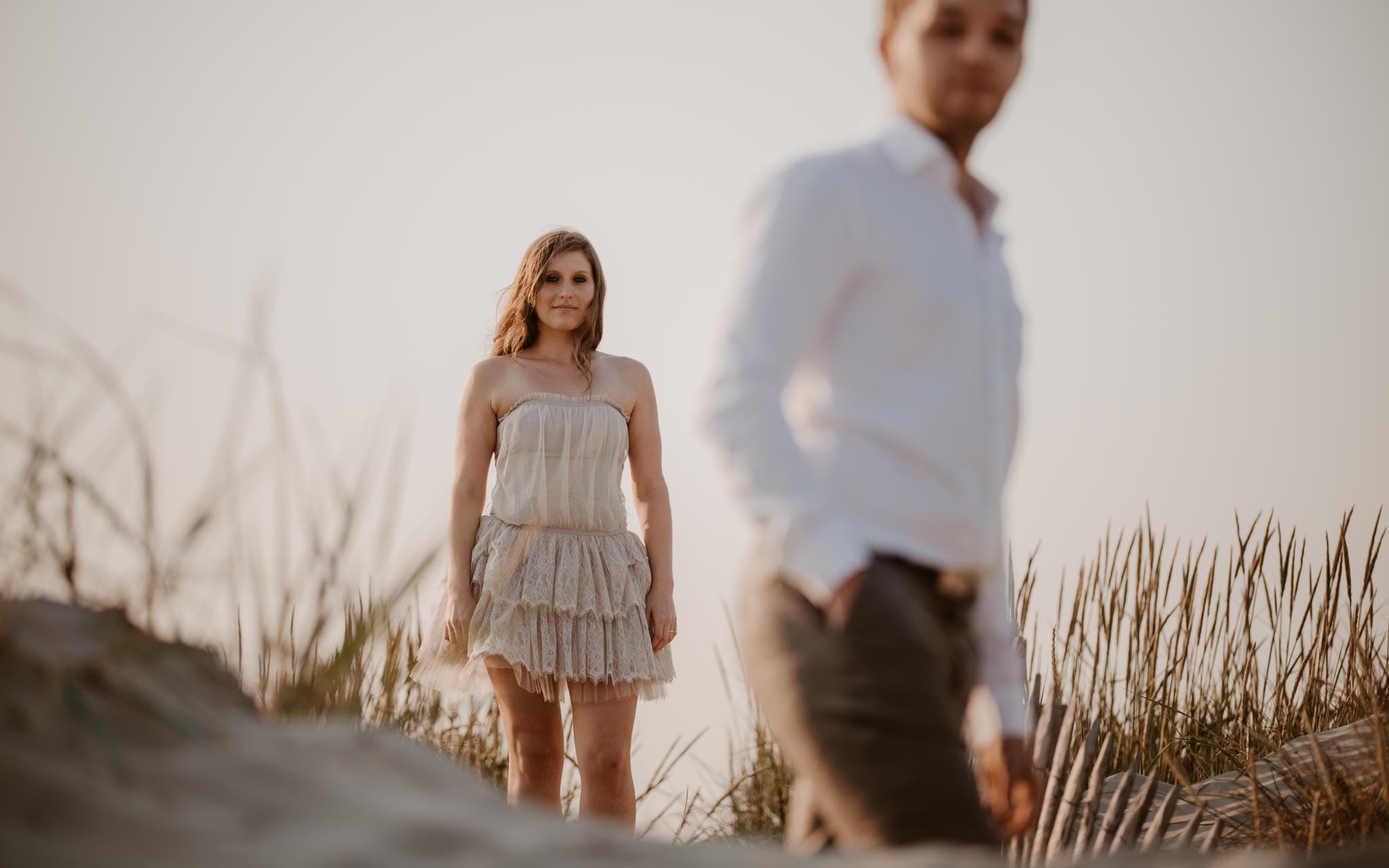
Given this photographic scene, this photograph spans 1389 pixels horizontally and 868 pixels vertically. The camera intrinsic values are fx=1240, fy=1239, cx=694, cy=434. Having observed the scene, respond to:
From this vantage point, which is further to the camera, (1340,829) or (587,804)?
(587,804)

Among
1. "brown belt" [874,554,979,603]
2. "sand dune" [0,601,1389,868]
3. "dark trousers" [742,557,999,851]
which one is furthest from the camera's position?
"brown belt" [874,554,979,603]

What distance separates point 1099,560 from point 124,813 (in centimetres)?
377

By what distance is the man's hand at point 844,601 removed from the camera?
46.7 inches

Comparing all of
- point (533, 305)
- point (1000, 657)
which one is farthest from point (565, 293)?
point (1000, 657)

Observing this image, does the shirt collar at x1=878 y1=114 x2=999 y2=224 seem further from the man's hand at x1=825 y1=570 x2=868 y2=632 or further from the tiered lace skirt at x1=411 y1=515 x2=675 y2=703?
the tiered lace skirt at x1=411 y1=515 x2=675 y2=703

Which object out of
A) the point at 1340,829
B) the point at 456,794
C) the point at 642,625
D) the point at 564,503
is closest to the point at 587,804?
the point at 642,625

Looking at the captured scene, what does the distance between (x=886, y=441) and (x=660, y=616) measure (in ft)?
8.05

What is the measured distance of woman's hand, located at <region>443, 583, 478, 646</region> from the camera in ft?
11.3

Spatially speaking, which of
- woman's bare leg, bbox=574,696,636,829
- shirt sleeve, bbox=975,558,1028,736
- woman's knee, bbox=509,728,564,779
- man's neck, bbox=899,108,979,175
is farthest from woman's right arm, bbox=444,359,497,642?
man's neck, bbox=899,108,979,175

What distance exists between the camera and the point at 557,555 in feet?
11.7

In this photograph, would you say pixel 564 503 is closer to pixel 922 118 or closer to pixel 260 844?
pixel 922 118

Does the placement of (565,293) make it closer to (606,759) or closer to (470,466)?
(470,466)

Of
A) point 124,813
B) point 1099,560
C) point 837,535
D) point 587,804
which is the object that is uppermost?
point 1099,560

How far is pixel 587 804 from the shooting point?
11.1 ft
